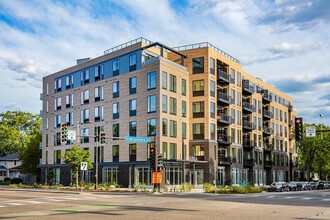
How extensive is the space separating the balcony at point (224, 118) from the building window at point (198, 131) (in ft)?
12.2

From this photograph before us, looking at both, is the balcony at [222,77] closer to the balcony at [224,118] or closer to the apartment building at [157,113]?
the apartment building at [157,113]

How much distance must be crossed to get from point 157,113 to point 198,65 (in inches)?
465

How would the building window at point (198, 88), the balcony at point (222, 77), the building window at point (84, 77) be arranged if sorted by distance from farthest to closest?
1. the building window at point (84, 77)
2. the balcony at point (222, 77)
3. the building window at point (198, 88)

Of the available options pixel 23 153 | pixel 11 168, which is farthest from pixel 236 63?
pixel 11 168

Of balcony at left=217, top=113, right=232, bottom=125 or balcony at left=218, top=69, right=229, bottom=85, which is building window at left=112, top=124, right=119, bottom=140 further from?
balcony at left=218, top=69, right=229, bottom=85

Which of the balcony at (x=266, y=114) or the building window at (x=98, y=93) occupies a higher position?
the building window at (x=98, y=93)

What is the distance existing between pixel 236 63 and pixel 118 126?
24.2 metres

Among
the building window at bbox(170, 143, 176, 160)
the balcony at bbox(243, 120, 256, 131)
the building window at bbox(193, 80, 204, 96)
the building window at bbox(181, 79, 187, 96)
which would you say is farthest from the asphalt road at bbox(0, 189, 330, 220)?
the balcony at bbox(243, 120, 256, 131)

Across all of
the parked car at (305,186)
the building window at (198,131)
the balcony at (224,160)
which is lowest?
the parked car at (305,186)

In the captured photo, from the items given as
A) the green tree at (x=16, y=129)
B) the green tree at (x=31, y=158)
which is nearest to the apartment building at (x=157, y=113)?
the green tree at (x=31, y=158)

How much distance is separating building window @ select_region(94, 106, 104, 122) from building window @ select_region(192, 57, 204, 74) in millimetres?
15795

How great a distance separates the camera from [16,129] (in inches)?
4931

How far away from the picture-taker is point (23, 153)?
293 ft

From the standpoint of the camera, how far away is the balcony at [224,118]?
227 ft
